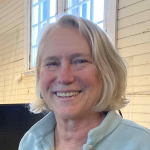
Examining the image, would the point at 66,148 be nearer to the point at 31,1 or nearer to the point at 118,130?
the point at 118,130

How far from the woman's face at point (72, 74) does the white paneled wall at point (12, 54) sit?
227cm

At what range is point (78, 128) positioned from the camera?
89 centimetres

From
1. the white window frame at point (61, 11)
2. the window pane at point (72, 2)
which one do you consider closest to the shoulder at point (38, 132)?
the white window frame at point (61, 11)

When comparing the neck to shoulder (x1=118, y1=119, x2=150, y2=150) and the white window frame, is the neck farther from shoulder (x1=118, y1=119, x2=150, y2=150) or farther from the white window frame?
the white window frame

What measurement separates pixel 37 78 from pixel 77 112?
1.17 ft

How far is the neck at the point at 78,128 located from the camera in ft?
2.88

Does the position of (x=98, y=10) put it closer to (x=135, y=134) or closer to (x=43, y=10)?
(x=43, y=10)

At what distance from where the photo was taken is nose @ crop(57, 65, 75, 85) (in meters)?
0.80

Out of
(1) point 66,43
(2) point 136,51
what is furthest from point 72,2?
(1) point 66,43

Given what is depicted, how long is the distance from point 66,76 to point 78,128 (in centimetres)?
27

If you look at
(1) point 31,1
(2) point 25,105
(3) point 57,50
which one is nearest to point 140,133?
(3) point 57,50

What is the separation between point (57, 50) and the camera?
2.73ft

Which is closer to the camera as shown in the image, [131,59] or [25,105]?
[25,105]

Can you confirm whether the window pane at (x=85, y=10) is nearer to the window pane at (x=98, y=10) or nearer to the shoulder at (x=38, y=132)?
the window pane at (x=98, y=10)
